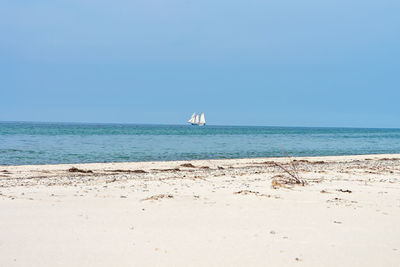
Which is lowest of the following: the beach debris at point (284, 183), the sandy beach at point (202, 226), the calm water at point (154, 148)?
the calm water at point (154, 148)

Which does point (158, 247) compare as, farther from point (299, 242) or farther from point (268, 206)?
point (268, 206)

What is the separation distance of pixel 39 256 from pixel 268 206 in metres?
4.91

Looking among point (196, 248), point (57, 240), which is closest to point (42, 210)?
point (57, 240)

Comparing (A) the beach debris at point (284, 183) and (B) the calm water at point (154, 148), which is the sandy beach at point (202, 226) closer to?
(A) the beach debris at point (284, 183)

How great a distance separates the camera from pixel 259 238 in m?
6.22

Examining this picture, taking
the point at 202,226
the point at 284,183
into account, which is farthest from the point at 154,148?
the point at 202,226

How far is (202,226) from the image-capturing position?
7020 mm

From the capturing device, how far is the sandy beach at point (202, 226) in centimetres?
533

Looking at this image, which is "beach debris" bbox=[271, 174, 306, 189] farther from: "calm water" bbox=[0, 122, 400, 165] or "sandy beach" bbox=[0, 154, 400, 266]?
"calm water" bbox=[0, 122, 400, 165]

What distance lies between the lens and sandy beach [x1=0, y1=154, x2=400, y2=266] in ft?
17.5

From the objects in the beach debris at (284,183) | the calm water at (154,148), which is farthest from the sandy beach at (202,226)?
the calm water at (154,148)

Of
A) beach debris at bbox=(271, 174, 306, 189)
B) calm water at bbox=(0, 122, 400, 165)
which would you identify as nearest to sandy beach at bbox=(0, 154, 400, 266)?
beach debris at bbox=(271, 174, 306, 189)

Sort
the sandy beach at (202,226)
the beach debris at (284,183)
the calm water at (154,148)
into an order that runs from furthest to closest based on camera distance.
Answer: the calm water at (154,148)
the beach debris at (284,183)
the sandy beach at (202,226)

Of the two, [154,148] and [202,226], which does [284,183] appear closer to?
[202,226]
